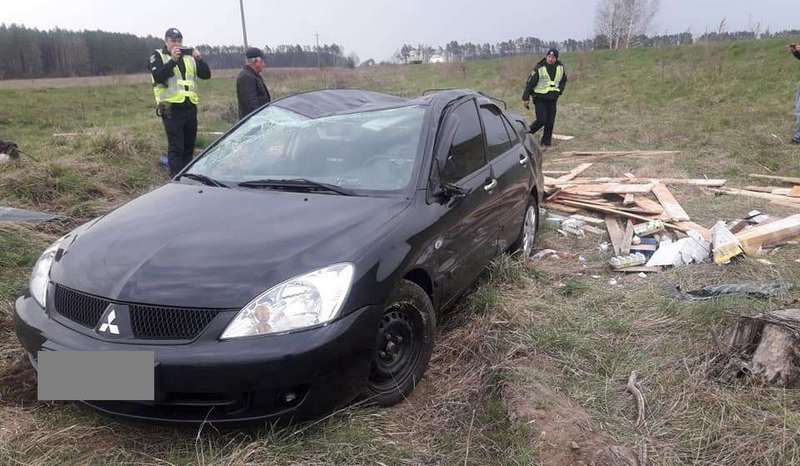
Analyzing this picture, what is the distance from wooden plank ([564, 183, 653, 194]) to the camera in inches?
267

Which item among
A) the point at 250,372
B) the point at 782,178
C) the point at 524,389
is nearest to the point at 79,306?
the point at 250,372

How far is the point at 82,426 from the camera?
242 centimetres

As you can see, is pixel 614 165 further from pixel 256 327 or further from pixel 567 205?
pixel 256 327

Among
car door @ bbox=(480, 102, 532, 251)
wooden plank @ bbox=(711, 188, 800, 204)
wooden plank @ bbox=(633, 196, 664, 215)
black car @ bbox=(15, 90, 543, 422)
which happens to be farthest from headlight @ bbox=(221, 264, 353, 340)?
wooden plank @ bbox=(711, 188, 800, 204)

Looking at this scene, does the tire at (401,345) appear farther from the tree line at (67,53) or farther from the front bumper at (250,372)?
the tree line at (67,53)

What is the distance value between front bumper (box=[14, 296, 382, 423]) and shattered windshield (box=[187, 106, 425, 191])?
108 cm

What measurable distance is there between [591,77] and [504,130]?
62.5ft

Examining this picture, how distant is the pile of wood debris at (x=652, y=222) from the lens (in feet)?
15.9

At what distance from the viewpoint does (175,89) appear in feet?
22.0

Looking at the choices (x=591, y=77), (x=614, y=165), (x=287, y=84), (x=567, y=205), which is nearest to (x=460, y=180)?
(x=567, y=205)

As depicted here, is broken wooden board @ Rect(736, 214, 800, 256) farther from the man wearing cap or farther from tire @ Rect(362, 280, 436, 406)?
the man wearing cap

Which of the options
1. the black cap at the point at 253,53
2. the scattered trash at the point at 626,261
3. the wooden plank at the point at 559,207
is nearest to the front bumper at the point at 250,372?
the scattered trash at the point at 626,261

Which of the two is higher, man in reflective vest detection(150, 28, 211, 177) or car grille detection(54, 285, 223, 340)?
man in reflective vest detection(150, 28, 211, 177)

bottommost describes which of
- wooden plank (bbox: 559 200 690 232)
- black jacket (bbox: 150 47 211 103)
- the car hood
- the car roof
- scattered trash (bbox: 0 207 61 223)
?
wooden plank (bbox: 559 200 690 232)
